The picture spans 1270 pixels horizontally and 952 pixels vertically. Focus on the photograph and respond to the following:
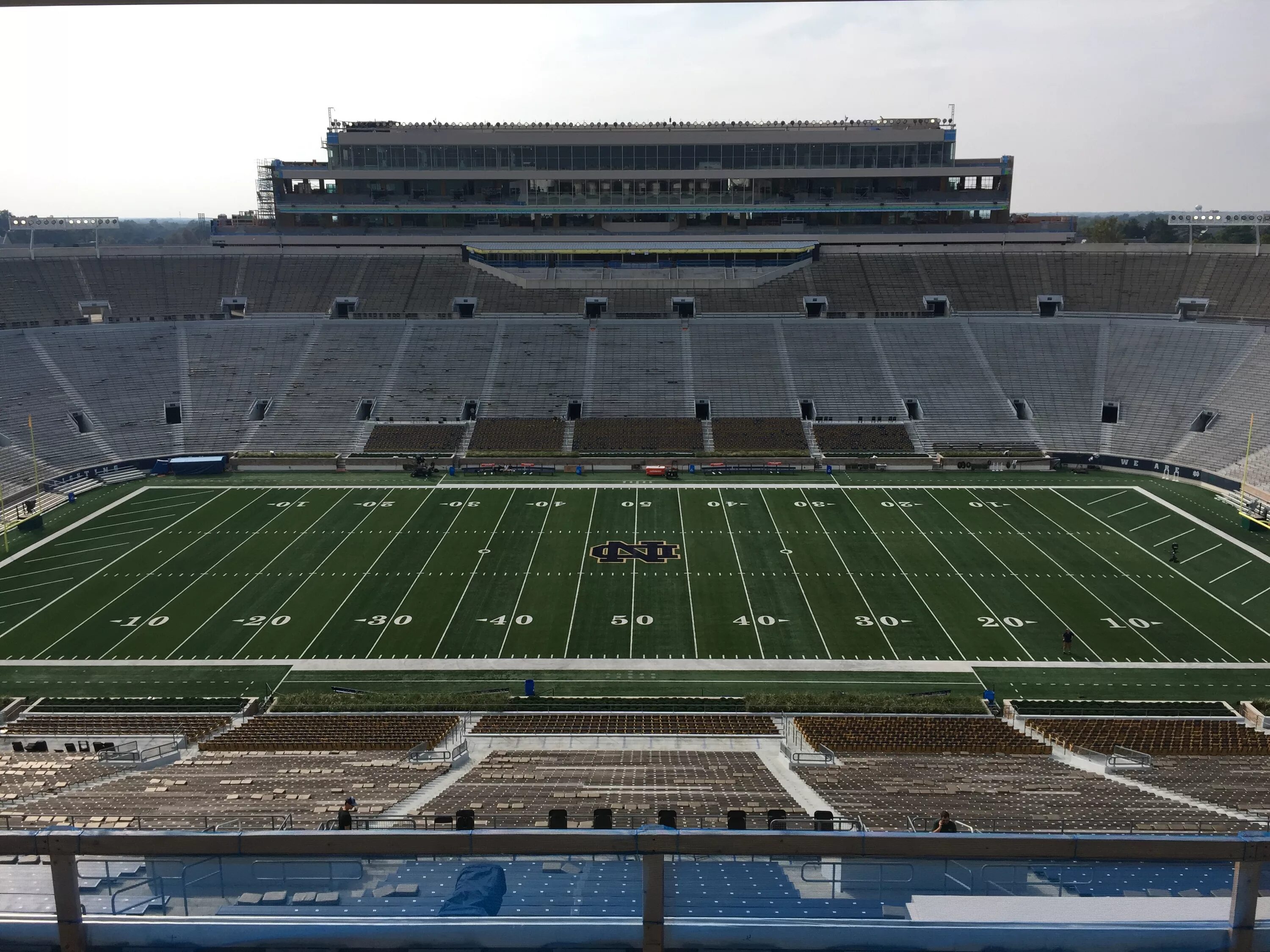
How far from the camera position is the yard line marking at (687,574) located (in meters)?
26.5

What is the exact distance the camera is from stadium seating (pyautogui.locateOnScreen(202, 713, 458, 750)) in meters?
18.3

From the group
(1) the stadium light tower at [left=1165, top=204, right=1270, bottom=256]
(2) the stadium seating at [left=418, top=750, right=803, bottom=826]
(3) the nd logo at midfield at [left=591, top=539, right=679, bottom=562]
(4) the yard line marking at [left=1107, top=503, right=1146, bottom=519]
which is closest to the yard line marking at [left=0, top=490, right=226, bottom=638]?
(3) the nd logo at midfield at [left=591, top=539, right=679, bottom=562]

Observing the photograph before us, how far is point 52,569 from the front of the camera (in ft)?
105

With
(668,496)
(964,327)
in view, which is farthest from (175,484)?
(964,327)

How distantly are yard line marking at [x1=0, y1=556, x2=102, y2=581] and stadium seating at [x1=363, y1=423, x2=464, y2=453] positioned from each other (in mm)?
15456

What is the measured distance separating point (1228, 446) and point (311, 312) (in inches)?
2038

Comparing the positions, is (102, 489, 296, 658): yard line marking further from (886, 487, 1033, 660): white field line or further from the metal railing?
(886, 487, 1033, 660): white field line

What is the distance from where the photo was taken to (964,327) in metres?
55.6

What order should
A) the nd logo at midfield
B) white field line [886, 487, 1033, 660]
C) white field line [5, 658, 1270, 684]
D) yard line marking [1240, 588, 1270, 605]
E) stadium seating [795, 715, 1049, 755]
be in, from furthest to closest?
the nd logo at midfield < yard line marking [1240, 588, 1270, 605] < white field line [886, 487, 1033, 660] < white field line [5, 658, 1270, 684] < stadium seating [795, 715, 1049, 755]

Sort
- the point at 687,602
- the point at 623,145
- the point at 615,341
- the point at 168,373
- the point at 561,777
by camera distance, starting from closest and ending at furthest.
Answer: the point at 561,777 < the point at 687,602 < the point at 168,373 < the point at 615,341 < the point at 623,145

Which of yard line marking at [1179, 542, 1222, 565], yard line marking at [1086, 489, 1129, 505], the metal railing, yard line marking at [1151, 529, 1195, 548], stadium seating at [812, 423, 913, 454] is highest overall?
the metal railing

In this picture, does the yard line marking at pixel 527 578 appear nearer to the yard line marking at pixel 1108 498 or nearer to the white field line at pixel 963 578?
the white field line at pixel 963 578

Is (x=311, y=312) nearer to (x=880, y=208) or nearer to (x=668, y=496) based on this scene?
(x=668, y=496)

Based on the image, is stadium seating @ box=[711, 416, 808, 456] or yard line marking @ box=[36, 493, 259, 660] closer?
yard line marking @ box=[36, 493, 259, 660]
